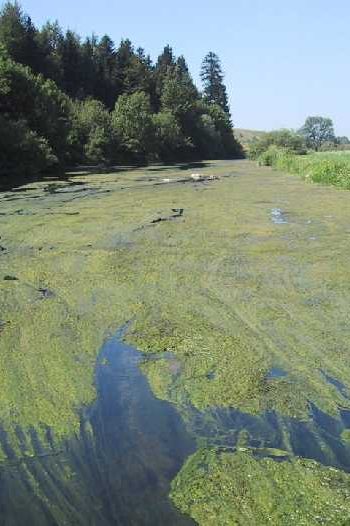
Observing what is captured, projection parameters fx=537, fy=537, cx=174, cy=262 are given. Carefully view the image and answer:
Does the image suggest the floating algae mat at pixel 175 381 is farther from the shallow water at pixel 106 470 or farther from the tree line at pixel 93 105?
the tree line at pixel 93 105

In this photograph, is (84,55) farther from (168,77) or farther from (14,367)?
(14,367)

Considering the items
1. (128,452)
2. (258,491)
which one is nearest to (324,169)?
(128,452)

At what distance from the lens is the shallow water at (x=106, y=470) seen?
308 centimetres

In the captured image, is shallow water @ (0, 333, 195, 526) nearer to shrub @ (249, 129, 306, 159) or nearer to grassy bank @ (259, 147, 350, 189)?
grassy bank @ (259, 147, 350, 189)

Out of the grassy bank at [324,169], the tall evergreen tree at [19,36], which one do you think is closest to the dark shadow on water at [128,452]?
the grassy bank at [324,169]

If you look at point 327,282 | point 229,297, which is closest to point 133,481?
point 229,297

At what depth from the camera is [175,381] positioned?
479cm

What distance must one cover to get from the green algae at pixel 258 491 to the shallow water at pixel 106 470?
0.13 meters

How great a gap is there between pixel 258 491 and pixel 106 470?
0.99 meters

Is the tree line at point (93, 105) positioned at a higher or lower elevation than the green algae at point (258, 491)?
higher

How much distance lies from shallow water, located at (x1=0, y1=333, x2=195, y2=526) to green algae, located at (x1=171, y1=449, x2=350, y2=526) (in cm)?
13

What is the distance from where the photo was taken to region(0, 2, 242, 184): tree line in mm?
30781

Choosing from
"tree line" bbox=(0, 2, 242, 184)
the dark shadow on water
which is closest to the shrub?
"tree line" bbox=(0, 2, 242, 184)

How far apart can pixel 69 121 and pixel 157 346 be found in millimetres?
35869
